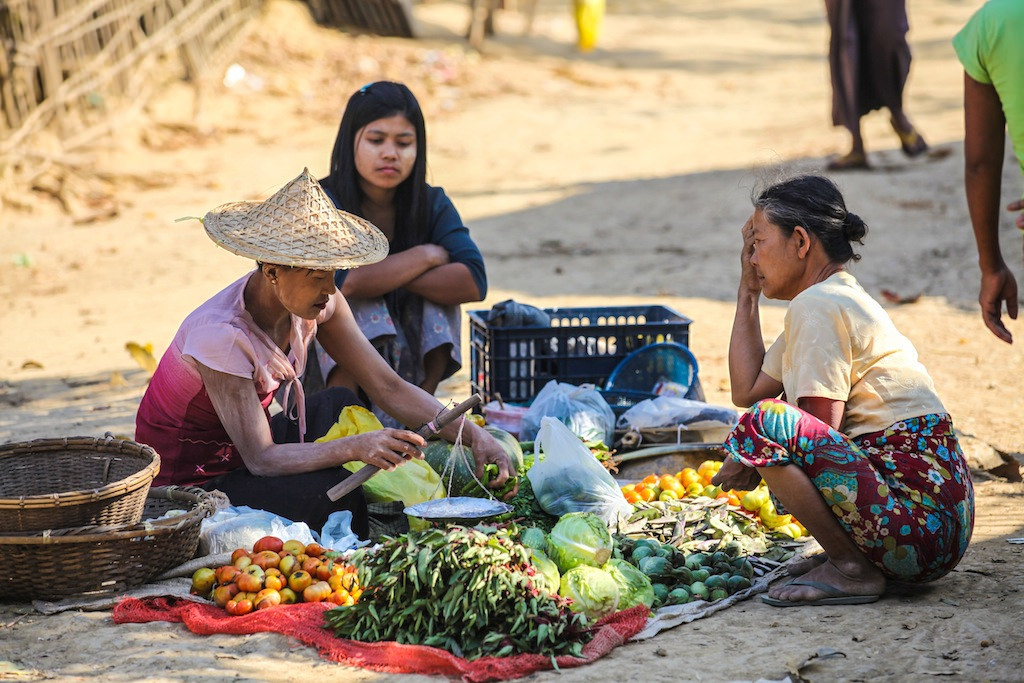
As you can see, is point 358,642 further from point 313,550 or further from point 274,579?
point 313,550

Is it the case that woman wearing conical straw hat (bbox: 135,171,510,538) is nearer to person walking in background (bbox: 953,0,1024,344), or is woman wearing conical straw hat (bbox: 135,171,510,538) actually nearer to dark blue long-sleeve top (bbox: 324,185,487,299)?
dark blue long-sleeve top (bbox: 324,185,487,299)

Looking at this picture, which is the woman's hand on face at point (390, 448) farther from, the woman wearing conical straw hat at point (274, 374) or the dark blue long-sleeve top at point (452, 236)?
the dark blue long-sleeve top at point (452, 236)

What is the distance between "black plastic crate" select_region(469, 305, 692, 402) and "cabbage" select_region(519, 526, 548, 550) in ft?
4.38

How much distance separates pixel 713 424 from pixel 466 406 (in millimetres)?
1551

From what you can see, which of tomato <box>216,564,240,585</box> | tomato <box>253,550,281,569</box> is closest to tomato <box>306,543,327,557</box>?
tomato <box>253,550,281,569</box>

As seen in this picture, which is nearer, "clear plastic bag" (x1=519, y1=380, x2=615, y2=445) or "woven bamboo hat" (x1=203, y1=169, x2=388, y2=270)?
"woven bamboo hat" (x1=203, y1=169, x2=388, y2=270)

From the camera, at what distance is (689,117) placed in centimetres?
1507

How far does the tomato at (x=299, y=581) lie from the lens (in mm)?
3408

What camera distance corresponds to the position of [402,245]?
16.5ft

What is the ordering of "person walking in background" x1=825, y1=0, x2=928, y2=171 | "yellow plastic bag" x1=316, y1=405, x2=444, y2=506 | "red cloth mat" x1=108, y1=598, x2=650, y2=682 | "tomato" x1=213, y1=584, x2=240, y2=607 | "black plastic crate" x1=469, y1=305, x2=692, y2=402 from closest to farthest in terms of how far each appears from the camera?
"red cloth mat" x1=108, y1=598, x2=650, y2=682
"tomato" x1=213, y1=584, x2=240, y2=607
"yellow plastic bag" x1=316, y1=405, x2=444, y2=506
"black plastic crate" x1=469, y1=305, x2=692, y2=402
"person walking in background" x1=825, y1=0, x2=928, y2=171

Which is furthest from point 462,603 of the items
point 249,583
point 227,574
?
point 227,574

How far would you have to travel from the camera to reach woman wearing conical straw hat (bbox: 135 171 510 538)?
368 cm

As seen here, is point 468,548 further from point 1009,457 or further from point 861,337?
point 1009,457

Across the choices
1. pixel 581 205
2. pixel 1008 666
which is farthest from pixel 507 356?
pixel 581 205
